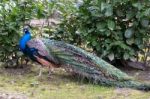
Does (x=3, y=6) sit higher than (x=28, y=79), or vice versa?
(x=3, y=6)

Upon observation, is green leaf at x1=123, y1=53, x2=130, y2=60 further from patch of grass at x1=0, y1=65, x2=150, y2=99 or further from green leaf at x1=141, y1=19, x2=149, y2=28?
patch of grass at x1=0, y1=65, x2=150, y2=99

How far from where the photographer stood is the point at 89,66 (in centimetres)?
640

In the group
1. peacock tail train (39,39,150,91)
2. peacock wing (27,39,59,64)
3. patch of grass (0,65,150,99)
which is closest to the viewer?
patch of grass (0,65,150,99)

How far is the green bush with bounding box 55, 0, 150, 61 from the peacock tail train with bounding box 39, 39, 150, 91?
56 cm

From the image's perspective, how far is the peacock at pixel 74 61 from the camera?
20.3 feet

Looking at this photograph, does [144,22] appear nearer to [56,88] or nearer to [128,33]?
[128,33]

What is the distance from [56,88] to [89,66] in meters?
0.60

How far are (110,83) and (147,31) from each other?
137 centimetres

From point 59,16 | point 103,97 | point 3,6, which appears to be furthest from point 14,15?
point 103,97

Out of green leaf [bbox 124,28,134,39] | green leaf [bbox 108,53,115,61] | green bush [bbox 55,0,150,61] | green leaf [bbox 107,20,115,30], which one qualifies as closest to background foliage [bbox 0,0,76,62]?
green bush [bbox 55,0,150,61]

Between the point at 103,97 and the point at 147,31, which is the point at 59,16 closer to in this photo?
the point at 147,31

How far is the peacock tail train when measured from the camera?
6.11 metres

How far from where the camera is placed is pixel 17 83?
6418 mm

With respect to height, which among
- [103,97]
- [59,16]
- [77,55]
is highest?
[59,16]
